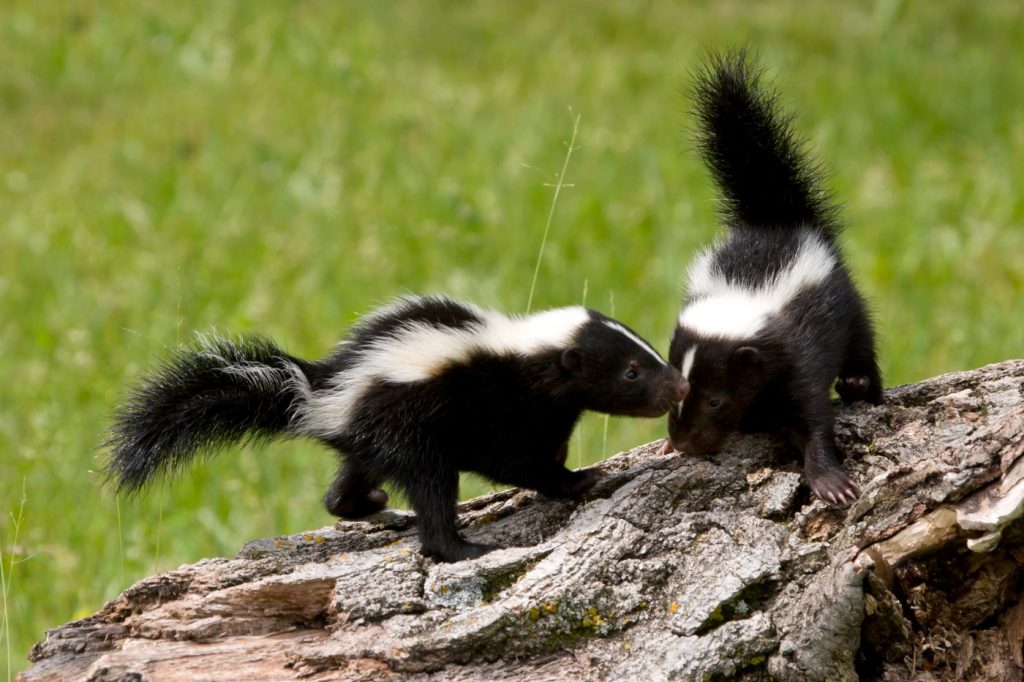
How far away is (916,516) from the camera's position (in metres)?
3.94

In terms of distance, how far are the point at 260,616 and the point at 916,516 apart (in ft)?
6.69

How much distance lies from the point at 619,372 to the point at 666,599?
1413mm

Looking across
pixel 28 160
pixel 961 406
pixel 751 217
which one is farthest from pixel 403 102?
pixel 961 406

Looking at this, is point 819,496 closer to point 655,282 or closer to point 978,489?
point 978,489

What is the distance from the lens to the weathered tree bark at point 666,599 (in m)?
3.76

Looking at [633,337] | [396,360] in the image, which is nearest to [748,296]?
[633,337]

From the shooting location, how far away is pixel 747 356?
5211mm

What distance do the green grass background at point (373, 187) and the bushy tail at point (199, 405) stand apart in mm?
1544

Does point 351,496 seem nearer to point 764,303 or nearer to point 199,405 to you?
point 199,405

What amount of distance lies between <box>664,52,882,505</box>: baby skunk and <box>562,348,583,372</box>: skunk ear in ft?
1.46

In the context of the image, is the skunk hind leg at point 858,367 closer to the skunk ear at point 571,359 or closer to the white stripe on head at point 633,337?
the white stripe on head at point 633,337

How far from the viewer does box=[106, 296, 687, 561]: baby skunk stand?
15.2 ft

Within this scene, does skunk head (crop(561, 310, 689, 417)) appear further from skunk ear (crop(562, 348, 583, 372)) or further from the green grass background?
the green grass background

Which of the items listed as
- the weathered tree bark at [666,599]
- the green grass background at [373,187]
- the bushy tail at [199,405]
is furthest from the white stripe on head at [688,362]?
the green grass background at [373,187]
